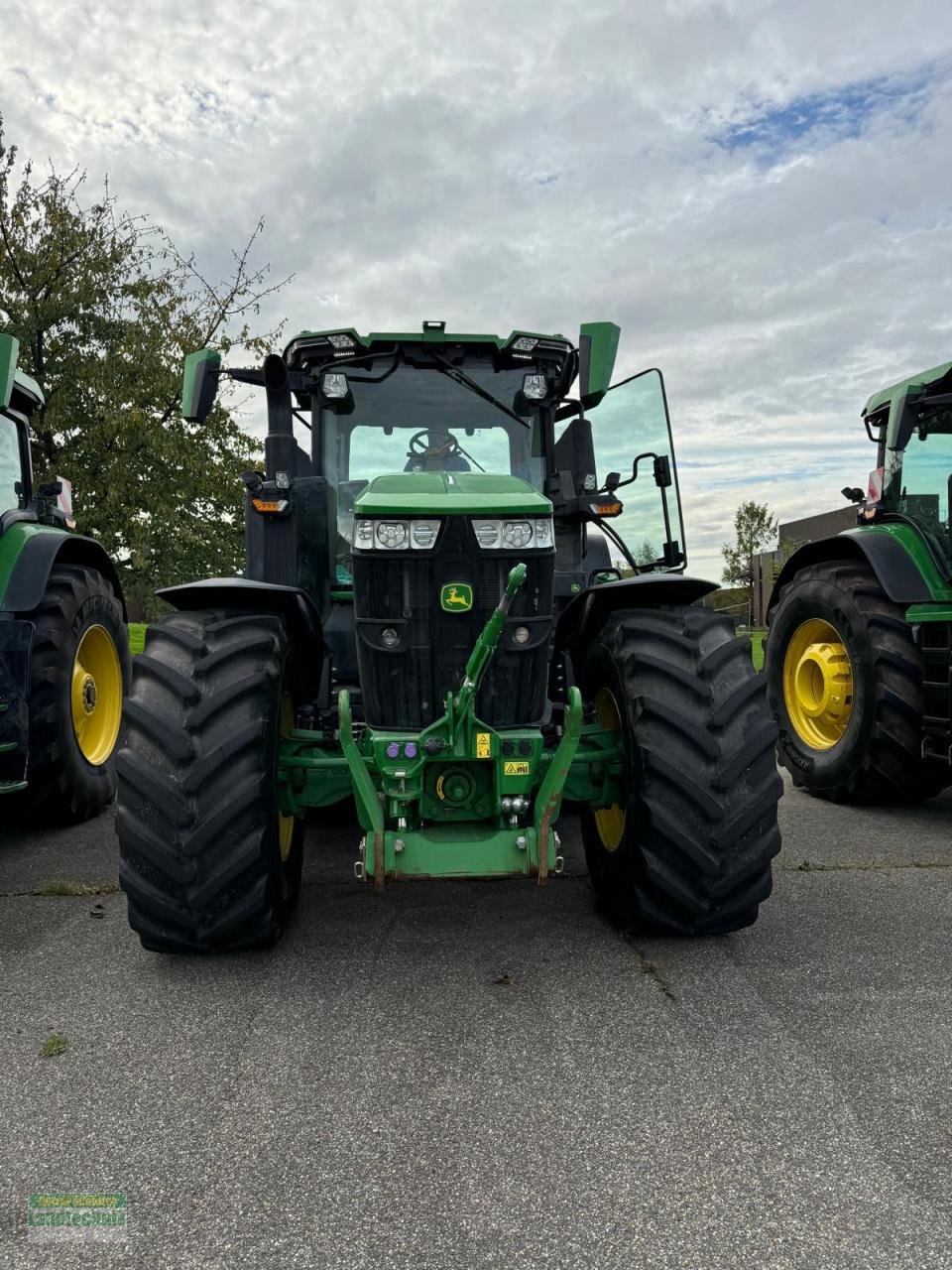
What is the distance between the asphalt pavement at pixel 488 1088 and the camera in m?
1.75

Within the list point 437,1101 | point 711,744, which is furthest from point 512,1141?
point 711,744

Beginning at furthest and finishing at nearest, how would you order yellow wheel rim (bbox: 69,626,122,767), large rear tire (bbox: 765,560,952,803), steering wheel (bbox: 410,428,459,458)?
1. yellow wheel rim (bbox: 69,626,122,767)
2. large rear tire (bbox: 765,560,952,803)
3. steering wheel (bbox: 410,428,459,458)

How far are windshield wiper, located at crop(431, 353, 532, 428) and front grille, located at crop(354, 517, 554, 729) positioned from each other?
1293mm

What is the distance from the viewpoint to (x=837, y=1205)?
181 centimetres

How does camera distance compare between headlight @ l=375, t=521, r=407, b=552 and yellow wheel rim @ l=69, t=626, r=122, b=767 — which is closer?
headlight @ l=375, t=521, r=407, b=552

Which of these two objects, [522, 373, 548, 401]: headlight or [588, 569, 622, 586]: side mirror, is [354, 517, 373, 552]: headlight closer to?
[522, 373, 548, 401]: headlight

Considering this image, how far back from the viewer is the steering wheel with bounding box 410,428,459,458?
410 centimetres

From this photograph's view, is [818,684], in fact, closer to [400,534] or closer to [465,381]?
[465,381]

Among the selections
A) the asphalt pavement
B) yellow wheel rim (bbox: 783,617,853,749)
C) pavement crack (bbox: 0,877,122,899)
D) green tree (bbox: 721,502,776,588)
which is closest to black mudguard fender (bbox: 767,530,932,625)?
yellow wheel rim (bbox: 783,617,853,749)

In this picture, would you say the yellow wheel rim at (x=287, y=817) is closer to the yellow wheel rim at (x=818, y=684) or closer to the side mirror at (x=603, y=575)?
the side mirror at (x=603, y=575)

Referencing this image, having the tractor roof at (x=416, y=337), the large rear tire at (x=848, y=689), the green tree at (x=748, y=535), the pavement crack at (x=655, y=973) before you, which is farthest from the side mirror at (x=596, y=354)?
the green tree at (x=748, y=535)

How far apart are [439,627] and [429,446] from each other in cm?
135

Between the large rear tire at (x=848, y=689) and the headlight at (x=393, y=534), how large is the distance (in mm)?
2555

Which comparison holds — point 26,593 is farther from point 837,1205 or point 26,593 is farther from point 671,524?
point 837,1205
